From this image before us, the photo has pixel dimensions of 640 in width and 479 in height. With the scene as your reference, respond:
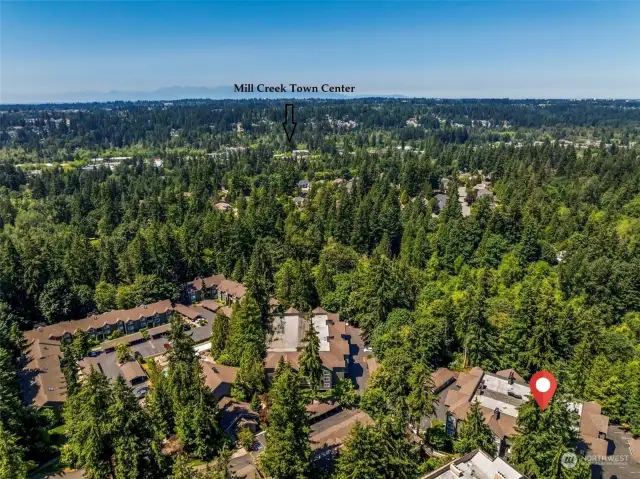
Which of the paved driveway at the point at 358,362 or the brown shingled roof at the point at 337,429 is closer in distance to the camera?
the brown shingled roof at the point at 337,429

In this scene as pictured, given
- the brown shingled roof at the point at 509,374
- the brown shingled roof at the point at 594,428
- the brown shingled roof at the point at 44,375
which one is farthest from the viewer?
the brown shingled roof at the point at 509,374

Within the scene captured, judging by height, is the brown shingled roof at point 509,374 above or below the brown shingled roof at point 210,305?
above

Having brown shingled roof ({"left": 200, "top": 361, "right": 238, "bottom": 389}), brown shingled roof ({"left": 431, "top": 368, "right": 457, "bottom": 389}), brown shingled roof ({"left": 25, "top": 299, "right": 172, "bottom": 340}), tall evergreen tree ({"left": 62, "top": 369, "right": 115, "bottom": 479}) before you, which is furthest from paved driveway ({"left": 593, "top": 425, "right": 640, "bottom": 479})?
brown shingled roof ({"left": 25, "top": 299, "right": 172, "bottom": 340})

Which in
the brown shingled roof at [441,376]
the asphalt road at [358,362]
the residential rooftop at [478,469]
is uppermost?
the residential rooftop at [478,469]

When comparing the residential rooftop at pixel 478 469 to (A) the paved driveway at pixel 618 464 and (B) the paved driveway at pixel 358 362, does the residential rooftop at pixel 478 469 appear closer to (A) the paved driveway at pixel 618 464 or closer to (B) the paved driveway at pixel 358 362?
(A) the paved driveway at pixel 618 464

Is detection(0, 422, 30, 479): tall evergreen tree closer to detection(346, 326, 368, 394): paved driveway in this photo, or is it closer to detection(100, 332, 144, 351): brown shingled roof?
detection(100, 332, 144, 351): brown shingled roof

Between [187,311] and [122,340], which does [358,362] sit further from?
[122,340]

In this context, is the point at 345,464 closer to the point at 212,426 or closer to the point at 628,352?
the point at 212,426

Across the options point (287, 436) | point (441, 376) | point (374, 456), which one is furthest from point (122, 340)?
point (374, 456)

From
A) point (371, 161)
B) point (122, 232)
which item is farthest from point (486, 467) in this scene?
point (371, 161)

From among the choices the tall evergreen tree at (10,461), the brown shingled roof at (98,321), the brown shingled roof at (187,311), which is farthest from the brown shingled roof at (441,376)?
the brown shingled roof at (98,321)
